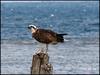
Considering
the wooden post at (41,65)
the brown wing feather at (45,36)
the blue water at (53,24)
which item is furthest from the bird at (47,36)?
the blue water at (53,24)

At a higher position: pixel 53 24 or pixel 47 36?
pixel 47 36

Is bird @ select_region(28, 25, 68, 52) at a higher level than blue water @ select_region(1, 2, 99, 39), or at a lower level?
higher

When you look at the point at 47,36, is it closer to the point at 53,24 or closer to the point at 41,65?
the point at 41,65

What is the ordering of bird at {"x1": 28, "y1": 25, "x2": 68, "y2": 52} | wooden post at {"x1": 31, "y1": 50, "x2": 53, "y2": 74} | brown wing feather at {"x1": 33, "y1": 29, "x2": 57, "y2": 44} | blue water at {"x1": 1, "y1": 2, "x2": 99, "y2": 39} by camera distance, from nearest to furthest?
wooden post at {"x1": 31, "y1": 50, "x2": 53, "y2": 74}, bird at {"x1": 28, "y1": 25, "x2": 68, "y2": 52}, brown wing feather at {"x1": 33, "y1": 29, "x2": 57, "y2": 44}, blue water at {"x1": 1, "y1": 2, "x2": 99, "y2": 39}

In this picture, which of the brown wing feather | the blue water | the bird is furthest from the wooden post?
the blue water

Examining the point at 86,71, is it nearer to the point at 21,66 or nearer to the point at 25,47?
the point at 21,66

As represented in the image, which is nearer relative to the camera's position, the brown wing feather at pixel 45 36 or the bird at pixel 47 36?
the bird at pixel 47 36

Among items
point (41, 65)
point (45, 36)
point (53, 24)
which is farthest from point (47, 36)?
point (53, 24)

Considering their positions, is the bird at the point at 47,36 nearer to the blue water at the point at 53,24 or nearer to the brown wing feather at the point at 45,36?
the brown wing feather at the point at 45,36

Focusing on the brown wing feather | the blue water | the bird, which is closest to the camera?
the bird

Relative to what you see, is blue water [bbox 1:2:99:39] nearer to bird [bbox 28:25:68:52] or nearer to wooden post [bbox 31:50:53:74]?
bird [bbox 28:25:68:52]

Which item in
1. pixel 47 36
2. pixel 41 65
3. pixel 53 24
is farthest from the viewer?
pixel 53 24

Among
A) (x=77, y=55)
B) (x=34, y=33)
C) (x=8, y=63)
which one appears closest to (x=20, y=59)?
(x=8, y=63)

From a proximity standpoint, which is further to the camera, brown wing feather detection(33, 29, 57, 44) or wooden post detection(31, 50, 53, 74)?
brown wing feather detection(33, 29, 57, 44)
